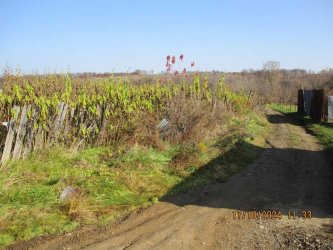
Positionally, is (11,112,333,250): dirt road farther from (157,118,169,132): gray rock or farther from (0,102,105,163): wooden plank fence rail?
(0,102,105,163): wooden plank fence rail

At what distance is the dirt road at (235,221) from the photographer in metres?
5.44

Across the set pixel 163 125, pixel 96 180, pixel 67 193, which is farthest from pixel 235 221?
pixel 163 125

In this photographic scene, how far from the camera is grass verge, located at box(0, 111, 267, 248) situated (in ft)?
20.1

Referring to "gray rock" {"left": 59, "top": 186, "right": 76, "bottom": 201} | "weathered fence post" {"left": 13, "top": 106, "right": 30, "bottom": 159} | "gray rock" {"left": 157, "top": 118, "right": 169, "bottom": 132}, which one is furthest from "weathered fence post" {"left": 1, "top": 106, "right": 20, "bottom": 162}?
"gray rock" {"left": 157, "top": 118, "right": 169, "bottom": 132}

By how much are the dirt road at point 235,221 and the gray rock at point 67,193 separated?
1153 mm

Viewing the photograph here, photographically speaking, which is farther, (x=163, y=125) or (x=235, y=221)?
(x=163, y=125)

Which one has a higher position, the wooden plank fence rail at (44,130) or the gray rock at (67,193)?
the wooden plank fence rail at (44,130)

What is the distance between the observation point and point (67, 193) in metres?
6.88

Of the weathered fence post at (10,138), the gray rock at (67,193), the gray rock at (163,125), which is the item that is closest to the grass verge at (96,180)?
the gray rock at (67,193)

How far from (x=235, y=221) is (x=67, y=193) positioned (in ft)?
10.3

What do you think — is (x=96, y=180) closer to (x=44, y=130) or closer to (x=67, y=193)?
(x=67, y=193)

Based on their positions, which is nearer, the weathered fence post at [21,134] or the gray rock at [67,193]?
the gray rock at [67,193]

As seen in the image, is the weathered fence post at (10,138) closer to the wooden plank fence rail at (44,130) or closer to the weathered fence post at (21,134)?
the wooden plank fence rail at (44,130)

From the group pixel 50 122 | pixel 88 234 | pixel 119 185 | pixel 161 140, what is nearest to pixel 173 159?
pixel 161 140
